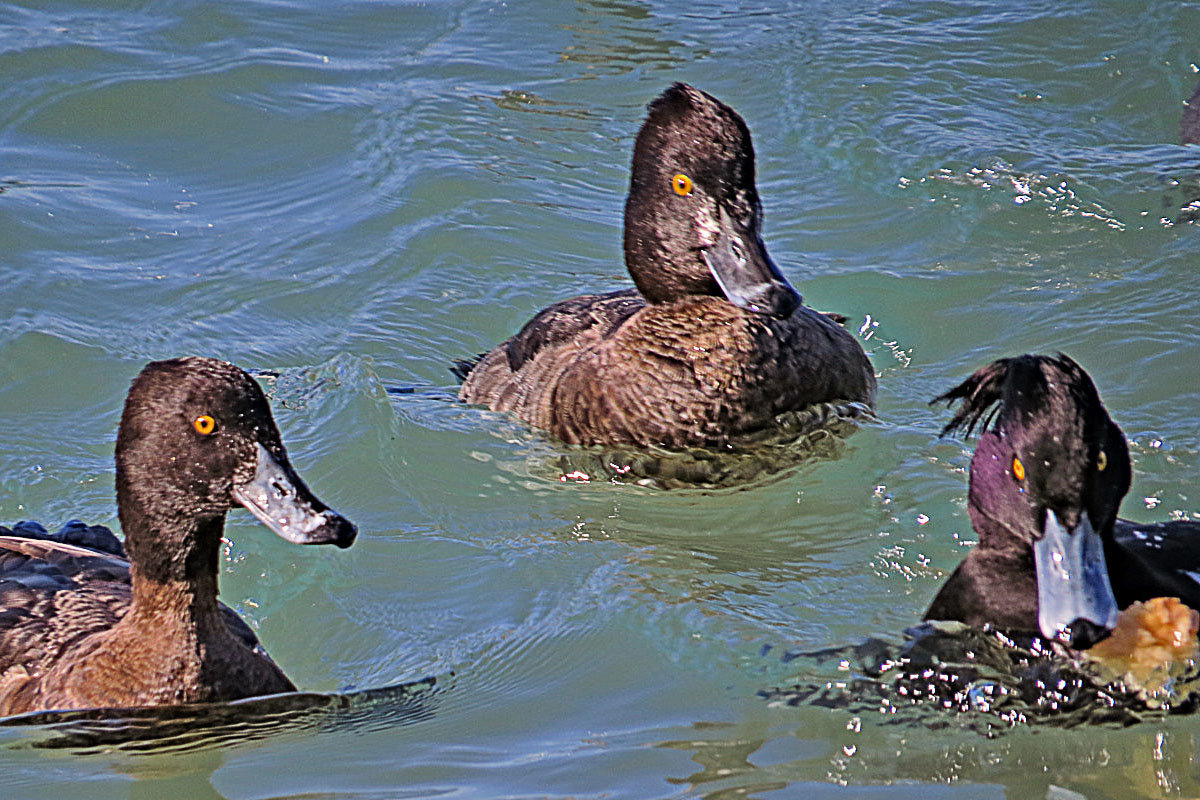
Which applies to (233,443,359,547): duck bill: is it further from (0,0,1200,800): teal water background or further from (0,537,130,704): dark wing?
(0,537,130,704): dark wing

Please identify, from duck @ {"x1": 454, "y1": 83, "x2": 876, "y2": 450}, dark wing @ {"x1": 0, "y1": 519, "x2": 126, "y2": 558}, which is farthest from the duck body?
dark wing @ {"x1": 0, "y1": 519, "x2": 126, "y2": 558}

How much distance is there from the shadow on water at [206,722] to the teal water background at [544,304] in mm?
32

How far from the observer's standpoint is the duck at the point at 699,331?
7203 mm

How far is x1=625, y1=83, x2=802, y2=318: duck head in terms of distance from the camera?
23.8 ft

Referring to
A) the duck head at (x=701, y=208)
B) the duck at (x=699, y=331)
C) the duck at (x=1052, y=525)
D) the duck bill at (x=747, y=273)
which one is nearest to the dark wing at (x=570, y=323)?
the duck at (x=699, y=331)

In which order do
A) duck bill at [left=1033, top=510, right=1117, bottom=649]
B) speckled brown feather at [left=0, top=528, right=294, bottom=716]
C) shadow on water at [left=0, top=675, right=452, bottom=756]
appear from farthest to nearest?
speckled brown feather at [left=0, top=528, right=294, bottom=716] → shadow on water at [left=0, top=675, right=452, bottom=756] → duck bill at [left=1033, top=510, right=1117, bottom=649]

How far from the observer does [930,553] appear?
6492 millimetres

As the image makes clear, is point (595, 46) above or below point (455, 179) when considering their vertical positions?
above

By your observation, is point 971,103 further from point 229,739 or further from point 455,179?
point 229,739

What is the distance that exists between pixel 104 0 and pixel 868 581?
922 centimetres

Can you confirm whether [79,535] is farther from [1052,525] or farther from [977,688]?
[1052,525]

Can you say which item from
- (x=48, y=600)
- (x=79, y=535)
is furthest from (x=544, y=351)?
(x=48, y=600)

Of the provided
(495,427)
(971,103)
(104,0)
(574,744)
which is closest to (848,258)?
(971,103)

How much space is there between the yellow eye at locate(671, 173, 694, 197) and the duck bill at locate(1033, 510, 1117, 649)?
2.85 meters
